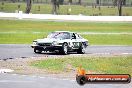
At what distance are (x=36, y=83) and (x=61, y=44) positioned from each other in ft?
39.2

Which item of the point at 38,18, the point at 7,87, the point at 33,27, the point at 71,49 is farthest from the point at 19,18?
the point at 7,87

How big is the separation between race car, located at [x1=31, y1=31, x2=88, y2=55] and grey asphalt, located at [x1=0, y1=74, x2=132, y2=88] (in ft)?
32.1

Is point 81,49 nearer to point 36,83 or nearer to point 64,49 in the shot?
point 64,49

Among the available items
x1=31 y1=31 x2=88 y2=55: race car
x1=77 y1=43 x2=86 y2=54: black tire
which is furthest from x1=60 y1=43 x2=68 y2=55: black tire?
x1=77 y1=43 x2=86 y2=54: black tire

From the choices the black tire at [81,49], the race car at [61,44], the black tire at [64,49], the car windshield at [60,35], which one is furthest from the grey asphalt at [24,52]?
the car windshield at [60,35]

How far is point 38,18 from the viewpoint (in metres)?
70.8

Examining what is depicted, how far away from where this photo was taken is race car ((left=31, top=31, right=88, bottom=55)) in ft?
88.5

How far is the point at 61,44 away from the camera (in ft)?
88.9

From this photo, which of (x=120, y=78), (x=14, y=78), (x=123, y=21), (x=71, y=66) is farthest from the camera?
(x=123, y=21)

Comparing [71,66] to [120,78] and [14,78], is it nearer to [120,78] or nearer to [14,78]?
[14,78]

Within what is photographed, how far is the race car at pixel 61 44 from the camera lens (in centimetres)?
2698

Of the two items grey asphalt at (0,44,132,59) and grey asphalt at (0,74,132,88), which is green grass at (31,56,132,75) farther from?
grey asphalt at (0,44,132,59)

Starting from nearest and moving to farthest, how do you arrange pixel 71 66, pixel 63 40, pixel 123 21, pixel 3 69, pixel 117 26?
pixel 3 69 < pixel 71 66 < pixel 63 40 < pixel 117 26 < pixel 123 21

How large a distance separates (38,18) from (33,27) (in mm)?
11022
